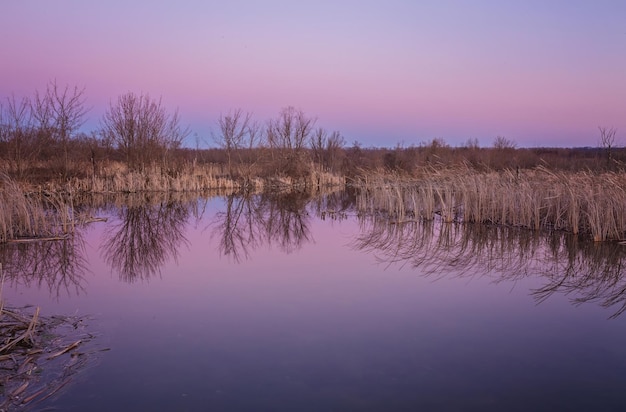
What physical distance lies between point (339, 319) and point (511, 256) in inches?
163

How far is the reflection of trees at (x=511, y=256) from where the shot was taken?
6309 millimetres

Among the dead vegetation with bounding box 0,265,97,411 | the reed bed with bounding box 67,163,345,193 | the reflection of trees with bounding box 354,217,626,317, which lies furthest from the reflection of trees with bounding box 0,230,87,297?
the reed bed with bounding box 67,163,345,193

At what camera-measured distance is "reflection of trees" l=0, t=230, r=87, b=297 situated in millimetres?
6430

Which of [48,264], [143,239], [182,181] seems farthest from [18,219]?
[182,181]

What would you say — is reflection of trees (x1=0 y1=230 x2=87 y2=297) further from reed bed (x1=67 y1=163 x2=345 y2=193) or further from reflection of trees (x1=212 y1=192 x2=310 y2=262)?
reed bed (x1=67 y1=163 x2=345 y2=193)

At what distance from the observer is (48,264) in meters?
7.42

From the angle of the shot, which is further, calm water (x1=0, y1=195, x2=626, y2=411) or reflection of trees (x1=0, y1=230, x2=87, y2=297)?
reflection of trees (x1=0, y1=230, x2=87, y2=297)

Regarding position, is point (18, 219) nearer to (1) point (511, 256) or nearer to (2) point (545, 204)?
(1) point (511, 256)

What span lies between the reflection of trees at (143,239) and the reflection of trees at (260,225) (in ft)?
3.24

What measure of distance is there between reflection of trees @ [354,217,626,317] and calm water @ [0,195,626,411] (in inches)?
1.5

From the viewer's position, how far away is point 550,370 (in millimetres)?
3887

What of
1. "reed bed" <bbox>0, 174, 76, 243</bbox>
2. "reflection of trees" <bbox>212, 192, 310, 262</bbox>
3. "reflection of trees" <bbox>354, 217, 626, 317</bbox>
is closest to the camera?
"reflection of trees" <bbox>354, 217, 626, 317</bbox>

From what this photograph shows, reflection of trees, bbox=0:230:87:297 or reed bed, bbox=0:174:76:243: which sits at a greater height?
reed bed, bbox=0:174:76:243

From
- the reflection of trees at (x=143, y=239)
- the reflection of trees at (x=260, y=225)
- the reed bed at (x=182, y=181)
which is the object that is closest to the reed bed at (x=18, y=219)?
the reflection of trees at (x=143, y=239)
